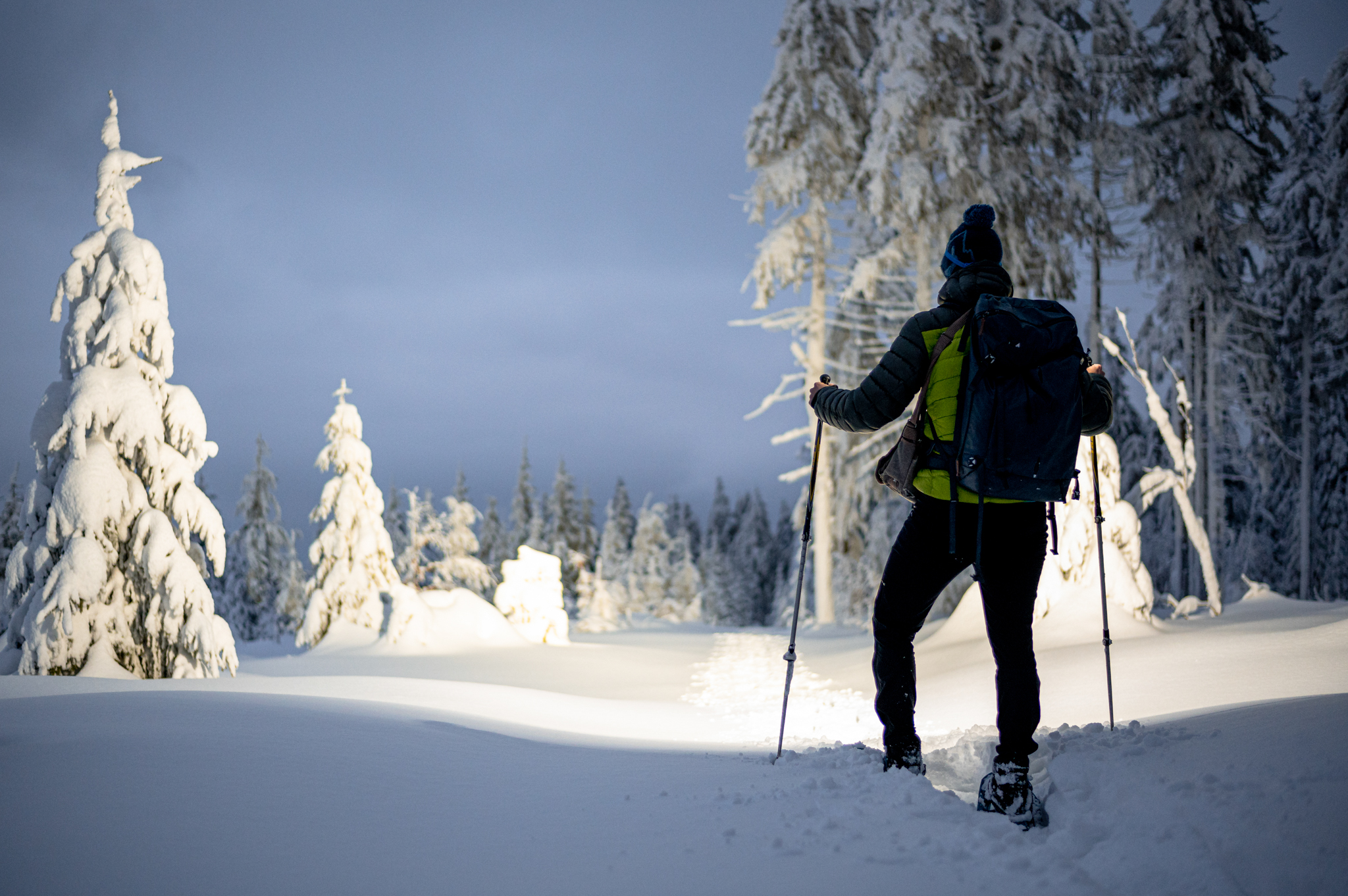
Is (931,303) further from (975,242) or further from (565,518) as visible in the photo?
(565,518)

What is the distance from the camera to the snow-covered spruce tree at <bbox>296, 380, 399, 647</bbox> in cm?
1691

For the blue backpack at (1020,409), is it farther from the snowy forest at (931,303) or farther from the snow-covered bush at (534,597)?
the snow-covered bush at (534,597)

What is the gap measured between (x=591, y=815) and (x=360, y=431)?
16.4m

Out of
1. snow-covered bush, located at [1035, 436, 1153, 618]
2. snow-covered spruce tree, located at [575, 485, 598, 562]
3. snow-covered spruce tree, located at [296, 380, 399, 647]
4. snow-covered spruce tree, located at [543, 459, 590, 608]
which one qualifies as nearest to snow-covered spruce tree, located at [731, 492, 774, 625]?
snow-covered spruce tree, located at [575, 485, 598, 562]

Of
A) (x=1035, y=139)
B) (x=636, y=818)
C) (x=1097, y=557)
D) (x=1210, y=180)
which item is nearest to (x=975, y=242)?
(x=636, y=818)

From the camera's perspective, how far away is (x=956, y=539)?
2832mm

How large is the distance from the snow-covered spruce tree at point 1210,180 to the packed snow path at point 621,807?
13891 millimetres

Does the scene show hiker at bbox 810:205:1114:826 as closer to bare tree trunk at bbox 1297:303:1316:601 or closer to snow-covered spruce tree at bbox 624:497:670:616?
bare tree trunk at bbox 1297:303:1316:601

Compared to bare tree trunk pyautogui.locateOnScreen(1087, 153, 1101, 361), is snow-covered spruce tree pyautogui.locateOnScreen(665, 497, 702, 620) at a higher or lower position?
lower

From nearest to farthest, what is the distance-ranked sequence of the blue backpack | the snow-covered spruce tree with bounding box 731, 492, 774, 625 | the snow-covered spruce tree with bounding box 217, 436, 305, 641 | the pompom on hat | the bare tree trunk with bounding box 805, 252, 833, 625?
the blue backpack → the pompom on hat → the bare tree trunk with bounding box 805, 252, 833, 625 → the snow-covered spruce tree with bounding box 217, 436, 305, 641 → the snow-covered spruce tree with bounding box 731, 492, 774, 625

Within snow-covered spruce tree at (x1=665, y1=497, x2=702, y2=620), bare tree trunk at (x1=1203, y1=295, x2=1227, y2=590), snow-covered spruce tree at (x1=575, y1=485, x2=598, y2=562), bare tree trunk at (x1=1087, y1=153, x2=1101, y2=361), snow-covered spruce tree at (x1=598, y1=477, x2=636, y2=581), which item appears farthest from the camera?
snow-covered spruce tree at (x1=575, y1=485, x2=598, y2=562)

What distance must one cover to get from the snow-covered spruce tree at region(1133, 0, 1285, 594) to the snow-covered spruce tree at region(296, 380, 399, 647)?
695 inches

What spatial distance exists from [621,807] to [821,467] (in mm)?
15732

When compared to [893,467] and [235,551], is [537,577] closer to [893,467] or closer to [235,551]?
[893,467]
